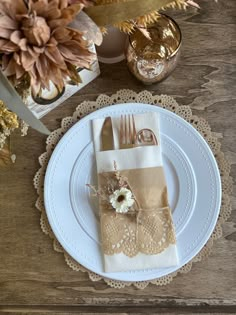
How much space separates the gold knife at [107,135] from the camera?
0.87 m

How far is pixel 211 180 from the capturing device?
0.86m

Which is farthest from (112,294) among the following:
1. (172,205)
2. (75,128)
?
(75,128)

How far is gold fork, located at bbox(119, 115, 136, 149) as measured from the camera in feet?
2.84

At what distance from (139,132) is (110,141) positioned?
5 cm

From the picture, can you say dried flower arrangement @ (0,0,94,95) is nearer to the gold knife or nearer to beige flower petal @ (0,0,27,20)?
beige flower petal @ (0,0,27,20)

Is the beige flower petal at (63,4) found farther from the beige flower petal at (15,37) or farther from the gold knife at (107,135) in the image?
the gold knife at (107,135)

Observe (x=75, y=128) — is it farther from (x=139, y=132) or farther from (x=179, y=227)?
(x=179, y=227)

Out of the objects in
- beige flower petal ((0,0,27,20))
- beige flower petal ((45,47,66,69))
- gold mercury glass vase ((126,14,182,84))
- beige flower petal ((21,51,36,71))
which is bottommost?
gold mercury glass vase ((126,14,182,84))

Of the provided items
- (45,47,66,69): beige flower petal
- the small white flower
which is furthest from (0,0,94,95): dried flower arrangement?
the small white flower

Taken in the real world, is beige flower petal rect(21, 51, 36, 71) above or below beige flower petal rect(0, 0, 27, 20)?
below

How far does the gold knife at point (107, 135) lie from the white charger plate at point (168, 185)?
0.02 metres

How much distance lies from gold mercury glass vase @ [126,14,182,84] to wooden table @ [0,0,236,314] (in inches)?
1.4

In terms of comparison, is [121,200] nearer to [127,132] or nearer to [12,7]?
[127,132]

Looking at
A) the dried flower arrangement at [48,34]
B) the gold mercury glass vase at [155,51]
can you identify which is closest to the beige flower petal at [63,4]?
the dried flower arrangement at [48,34]
